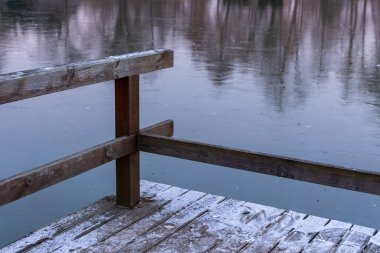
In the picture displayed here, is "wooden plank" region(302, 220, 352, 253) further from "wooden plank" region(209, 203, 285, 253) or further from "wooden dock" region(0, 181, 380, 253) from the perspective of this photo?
"wooden plank" region(209, 203, 285, 253)

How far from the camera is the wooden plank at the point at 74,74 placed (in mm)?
3477

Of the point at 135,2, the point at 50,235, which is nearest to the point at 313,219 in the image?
the point at 50,235

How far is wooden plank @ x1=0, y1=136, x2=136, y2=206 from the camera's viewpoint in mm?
3693

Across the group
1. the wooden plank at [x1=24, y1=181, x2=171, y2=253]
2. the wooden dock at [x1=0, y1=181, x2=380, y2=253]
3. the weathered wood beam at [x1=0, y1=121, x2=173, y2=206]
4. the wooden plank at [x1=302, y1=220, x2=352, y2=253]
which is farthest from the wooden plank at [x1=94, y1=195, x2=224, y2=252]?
the wooden plank at [x1=302, y1=220, x2=352, y2=253]

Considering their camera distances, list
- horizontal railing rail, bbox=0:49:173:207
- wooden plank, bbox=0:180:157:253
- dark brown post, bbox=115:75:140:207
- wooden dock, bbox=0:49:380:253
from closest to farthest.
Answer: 1. horizontal railing rail, bbox=0:49:173:207
2. wooden dock, bbox=0:49:380:253
3. wooden plank, bbox=0:180:157:253
4. dark brown post, bbox=115:75:140:207

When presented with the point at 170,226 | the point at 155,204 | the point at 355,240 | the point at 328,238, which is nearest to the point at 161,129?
the point at 155,204

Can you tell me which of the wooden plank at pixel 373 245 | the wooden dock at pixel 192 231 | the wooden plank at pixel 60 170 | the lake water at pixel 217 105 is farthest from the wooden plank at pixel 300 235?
the wooden plank at pixel 60 170

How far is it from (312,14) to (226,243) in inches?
880

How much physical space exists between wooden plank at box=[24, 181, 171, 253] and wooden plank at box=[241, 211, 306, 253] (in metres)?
0.81

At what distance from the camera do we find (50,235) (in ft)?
14.1

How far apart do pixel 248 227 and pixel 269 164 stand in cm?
54

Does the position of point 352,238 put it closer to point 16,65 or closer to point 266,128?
point 266,128

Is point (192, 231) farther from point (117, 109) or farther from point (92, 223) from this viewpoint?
point (117, 109)

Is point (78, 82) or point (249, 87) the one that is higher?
point (78, 82)
